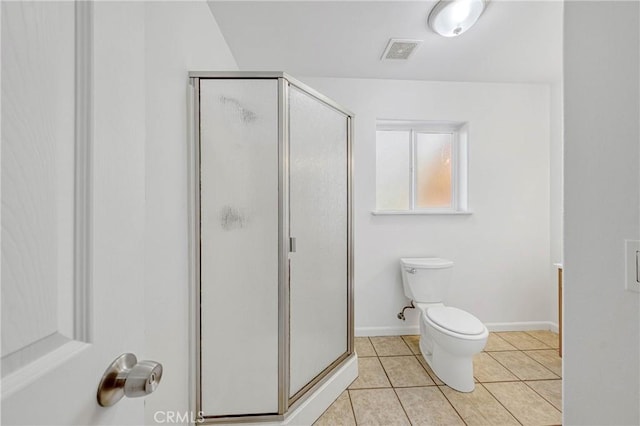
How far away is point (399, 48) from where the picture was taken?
7.13 ft

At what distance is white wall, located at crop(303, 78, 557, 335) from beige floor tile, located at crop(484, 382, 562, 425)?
33.9 inches

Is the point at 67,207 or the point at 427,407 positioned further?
the point at 427,407

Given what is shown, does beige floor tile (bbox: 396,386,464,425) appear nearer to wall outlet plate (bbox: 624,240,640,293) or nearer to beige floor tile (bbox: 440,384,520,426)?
beige floor tile (bbox: 440,384,520,426)

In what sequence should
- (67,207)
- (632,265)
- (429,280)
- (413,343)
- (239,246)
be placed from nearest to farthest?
1. (67,207)
2. (632,265)
3. (239,246)
4. (429,280)
5. (413,343)

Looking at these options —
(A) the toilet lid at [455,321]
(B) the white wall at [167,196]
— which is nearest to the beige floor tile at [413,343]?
(A) the toilet lid at [455,321]

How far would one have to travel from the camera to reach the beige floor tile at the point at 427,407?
5.38ft

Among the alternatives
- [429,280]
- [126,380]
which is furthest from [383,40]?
[126,380]

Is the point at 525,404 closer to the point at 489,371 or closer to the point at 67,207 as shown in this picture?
the point at 489,371

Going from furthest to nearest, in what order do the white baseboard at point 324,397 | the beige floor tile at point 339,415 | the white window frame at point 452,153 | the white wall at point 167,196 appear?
the white window frame at point 452,153 < the beige floor tile at point 339,415 < the white baseboard at point 324,397 < the white wall at point 167,196

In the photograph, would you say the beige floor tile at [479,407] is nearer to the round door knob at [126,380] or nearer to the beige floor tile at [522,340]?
the beige floor tile at [522,340]

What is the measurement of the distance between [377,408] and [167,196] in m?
1.61

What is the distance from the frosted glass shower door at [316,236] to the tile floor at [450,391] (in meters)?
0.29

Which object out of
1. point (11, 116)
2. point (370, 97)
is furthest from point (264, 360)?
point (370, 97)

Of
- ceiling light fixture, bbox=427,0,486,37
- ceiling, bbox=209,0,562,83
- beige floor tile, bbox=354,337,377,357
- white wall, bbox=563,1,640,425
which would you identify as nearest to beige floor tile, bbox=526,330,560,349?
beige floor tile, bbox=354,337,377,357
